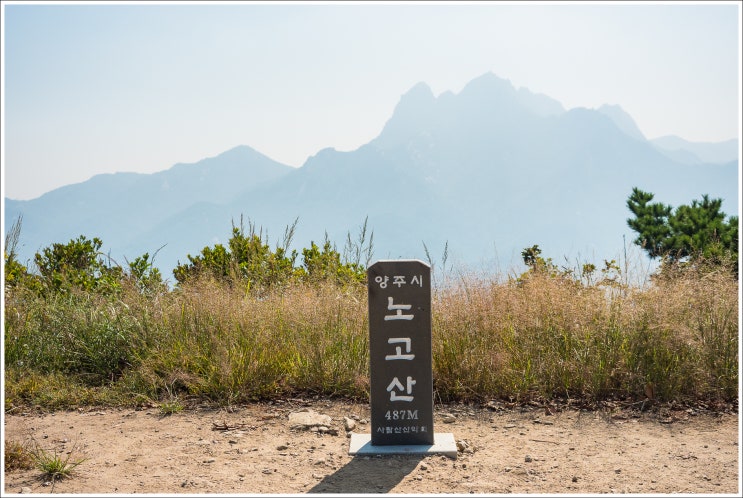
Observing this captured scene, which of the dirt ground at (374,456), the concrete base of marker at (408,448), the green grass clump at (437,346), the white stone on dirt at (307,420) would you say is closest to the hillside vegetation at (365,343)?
the green grass clump at (437,346)

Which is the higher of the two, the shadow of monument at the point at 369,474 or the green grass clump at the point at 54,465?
the green grass clump at the point at 54,465

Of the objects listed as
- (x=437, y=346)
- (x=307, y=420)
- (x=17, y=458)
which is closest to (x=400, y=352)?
(x=307, y=420)

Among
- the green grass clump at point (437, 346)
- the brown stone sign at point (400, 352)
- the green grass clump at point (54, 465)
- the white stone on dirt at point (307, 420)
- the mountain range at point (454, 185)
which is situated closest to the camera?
the green grass clump at point (54, 465)

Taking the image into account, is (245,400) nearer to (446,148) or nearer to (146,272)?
(146,272)

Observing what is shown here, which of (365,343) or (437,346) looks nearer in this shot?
(437,346)

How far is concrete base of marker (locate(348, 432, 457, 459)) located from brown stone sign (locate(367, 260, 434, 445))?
36mm

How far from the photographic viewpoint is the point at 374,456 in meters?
4.29

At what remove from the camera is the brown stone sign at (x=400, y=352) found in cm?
427

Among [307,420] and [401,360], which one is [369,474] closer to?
[401,360]

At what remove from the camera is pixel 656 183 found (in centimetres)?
19425

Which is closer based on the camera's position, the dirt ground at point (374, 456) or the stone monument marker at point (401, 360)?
the dirt ground at point (374, 456)

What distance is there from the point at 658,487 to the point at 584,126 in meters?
192

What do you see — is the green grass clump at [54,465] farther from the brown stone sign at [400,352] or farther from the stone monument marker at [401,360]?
the brown stone sign at [400,352]

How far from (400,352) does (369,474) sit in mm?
783
